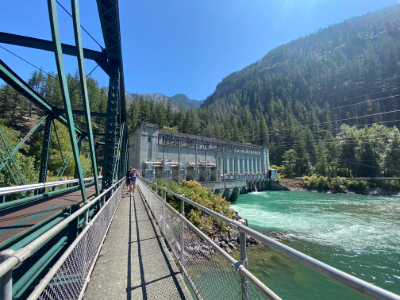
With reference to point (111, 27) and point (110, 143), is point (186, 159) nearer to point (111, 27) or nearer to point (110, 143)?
point (110, 143)

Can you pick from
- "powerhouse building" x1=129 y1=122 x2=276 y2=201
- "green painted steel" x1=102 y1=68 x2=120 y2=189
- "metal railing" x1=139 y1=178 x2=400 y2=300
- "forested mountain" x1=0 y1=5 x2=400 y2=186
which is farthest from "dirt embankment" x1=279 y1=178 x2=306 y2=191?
"metal railing" x1=139 y1=178 x2=400 y2=300

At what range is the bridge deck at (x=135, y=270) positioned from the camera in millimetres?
2991

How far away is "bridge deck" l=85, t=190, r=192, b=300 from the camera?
299 centimetres

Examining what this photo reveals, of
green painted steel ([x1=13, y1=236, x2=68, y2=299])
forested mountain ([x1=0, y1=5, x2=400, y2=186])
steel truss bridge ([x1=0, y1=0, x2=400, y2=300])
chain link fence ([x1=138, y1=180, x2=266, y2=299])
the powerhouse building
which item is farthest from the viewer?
forested mountain ([x1=0, y1=5, x2=400, y2=186])

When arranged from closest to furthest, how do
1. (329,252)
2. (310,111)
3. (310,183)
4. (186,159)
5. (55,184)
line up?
(55,184), (329,252), (186,159), (310,183), (310,111)

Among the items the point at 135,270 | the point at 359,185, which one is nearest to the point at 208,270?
the point at 135,270

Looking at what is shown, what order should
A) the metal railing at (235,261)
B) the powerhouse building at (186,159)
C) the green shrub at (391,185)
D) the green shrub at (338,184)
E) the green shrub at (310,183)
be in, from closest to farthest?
the metal railing at (235,261) → the powerhouse building at (186,159) → the green shrub at (391,185) → the green shrub at (338,184) → the green shrub at (310,183)

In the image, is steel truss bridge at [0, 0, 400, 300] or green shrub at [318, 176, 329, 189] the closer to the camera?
steel truss bridge at [0, 0, 400, 300]

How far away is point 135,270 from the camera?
3.65 metres

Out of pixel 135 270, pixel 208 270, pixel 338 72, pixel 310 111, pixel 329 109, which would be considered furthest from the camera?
pixel 338 72

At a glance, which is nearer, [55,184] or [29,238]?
[29,238]

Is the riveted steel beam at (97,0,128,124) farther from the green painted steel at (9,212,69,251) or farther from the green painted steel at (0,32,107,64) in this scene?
the green painted steel at (9,212,69,251)

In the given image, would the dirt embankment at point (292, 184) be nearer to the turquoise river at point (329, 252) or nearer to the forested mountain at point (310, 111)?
the forested mountain at point (310, 111)

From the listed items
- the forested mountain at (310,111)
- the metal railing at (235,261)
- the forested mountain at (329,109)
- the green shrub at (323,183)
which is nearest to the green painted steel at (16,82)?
the forested mountain at (310,111)
